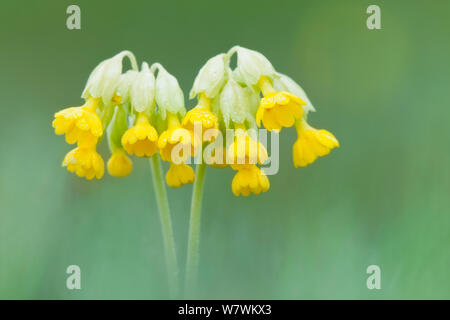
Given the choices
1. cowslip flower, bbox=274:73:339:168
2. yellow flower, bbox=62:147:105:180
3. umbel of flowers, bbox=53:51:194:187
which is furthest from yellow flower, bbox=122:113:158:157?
cowslip flower, bbox=274:73:339:168

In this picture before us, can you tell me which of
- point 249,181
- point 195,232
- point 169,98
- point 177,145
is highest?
point 169,98

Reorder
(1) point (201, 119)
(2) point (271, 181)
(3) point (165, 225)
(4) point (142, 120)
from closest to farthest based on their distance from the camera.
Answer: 1. (1) point (201, 119)
2. (4) point (142, 120)
3. (3) point (165, 225)
4. (2) point (271, 181)

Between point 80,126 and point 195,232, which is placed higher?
point 80,126

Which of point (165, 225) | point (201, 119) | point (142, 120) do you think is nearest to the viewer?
point (201, 119)

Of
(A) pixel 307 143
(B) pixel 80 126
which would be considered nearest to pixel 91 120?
(B) pixel 80 126

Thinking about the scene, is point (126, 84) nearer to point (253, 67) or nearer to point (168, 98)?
point (168, 98)

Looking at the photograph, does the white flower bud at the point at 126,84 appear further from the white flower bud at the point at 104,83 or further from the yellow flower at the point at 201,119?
the yellow flower at the point at 201,119
